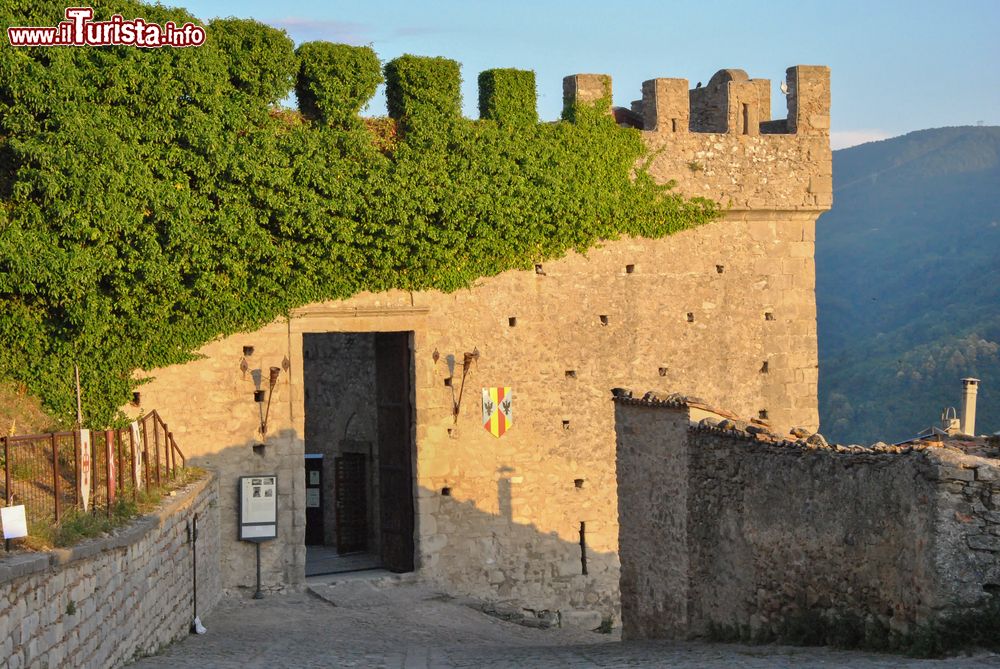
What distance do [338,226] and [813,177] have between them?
24.5ft

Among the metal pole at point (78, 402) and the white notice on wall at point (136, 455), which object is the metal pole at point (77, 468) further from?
the metal pole at point (78, 402)

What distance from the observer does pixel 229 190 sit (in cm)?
1716

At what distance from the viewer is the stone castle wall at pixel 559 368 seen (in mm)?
18047

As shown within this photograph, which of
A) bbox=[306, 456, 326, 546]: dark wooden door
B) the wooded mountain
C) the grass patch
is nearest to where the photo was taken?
the grass patch

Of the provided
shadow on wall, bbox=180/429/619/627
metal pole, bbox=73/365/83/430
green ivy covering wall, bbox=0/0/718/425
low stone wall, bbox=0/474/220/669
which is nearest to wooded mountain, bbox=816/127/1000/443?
shadow on wall, bbox=180/429/619/627

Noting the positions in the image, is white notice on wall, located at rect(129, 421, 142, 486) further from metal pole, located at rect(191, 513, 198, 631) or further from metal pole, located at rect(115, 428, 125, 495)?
metal pole, located at rect(191, 513, 198, 631)

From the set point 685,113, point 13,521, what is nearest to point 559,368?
point 685,113

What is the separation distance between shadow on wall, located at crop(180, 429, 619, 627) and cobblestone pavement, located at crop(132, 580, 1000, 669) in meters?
0.41

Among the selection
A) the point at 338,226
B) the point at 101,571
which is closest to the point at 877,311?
the point at 338,226

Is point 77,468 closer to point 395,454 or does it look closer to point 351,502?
point 395,454

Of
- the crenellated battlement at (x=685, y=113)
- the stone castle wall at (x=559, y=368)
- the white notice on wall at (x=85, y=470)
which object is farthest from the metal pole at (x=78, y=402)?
the crenellated battlement at (x=685, y=113)

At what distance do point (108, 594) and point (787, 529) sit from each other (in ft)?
17.9

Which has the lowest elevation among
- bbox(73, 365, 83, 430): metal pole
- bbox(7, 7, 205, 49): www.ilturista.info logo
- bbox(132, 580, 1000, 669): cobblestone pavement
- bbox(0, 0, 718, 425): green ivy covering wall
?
bbox(132, 580, 1000, 669): cobblestone pavement

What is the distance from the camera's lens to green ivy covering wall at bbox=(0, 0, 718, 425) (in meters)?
16.2
